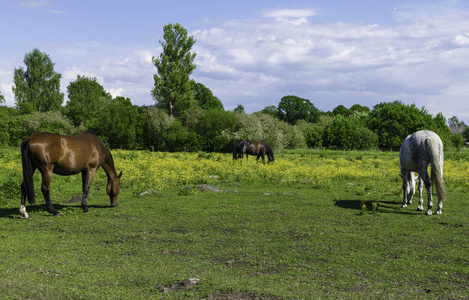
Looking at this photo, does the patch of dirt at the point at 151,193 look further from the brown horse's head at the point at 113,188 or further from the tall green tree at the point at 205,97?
the tall green tree at the point at 205,97

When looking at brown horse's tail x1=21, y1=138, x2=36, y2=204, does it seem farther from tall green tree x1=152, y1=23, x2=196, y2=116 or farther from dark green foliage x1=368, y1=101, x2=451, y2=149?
dark green foliage x1=368, y1=101, x2=451, y2=149

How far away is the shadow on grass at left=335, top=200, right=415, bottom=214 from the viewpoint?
12.6 meters

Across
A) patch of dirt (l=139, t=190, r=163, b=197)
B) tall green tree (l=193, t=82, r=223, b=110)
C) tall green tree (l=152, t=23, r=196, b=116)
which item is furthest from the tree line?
patch of dirt (l=139, t=190, r=163, b=197)

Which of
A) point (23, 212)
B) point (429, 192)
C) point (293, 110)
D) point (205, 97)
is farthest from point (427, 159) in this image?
point (293, 110)

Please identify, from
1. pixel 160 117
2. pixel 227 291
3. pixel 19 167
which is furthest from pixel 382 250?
pixel 160 117

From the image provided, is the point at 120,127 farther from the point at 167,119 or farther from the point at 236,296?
the point at 236,296

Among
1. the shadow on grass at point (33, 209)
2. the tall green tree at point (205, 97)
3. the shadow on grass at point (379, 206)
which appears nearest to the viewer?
the shadow on grass at point (33, 209)

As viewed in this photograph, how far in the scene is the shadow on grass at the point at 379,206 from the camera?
12.6 meters

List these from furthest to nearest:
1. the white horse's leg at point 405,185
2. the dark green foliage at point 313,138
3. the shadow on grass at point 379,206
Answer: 1. the dark green foliage at point 313,138
2. the white horse's leg at point 405,185
3. the shadow on grass at point 379,206

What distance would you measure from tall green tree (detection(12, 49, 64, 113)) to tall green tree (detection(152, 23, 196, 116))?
27704 mm

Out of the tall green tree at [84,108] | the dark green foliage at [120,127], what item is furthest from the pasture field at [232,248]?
the tall green tree at [84,108]

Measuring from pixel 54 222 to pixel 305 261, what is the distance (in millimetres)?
6956

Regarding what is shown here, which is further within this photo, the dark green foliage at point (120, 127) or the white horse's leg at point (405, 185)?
the dark green foliage at point (120, 127)

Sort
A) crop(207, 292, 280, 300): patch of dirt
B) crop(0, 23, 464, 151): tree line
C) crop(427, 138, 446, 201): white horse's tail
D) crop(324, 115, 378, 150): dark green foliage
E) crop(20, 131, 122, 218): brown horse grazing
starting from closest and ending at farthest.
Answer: crop(207, 292, 280, 300): patch of dirt < crop(20, 131, 122, 218): brown horse grazing < crop(427, 138, 446, 201): white horse's tail < crop(0, 23, 464, 151): tree line < crop(324, 115, 378, 150): dark green foliage
